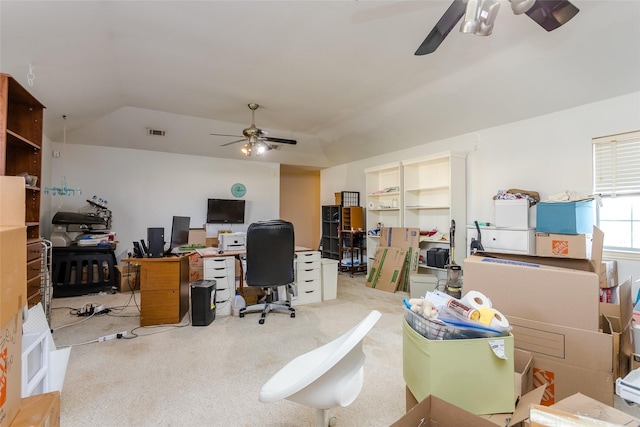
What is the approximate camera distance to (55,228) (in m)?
4.31

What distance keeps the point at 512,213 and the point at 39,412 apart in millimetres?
4245

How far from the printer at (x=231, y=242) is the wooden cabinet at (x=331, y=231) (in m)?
2.79

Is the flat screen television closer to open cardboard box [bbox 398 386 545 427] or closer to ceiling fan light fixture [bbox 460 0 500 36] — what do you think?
ceiling fan light fixture [bbox 460 0 500 36]

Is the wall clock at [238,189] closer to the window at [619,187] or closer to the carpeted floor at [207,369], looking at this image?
the carpeted floor at [207,369]

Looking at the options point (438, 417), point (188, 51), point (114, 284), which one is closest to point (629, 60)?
point (438, 417)

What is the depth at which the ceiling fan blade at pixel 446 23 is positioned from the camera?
5.23 feet

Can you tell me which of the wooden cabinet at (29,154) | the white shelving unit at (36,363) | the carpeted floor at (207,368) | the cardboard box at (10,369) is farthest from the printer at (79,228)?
the cardboard box at (10,369)

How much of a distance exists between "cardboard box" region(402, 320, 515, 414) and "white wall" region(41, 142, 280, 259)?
5598 millimetres

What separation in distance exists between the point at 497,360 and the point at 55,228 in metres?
5.76

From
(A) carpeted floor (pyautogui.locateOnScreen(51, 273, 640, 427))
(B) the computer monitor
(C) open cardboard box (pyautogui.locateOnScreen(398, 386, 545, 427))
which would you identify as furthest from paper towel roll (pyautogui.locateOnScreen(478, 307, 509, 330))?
(B) the computer monitor

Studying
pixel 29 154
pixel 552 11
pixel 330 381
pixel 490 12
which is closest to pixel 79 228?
pixel 29 154

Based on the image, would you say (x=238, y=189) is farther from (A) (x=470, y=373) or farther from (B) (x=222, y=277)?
(A) (x=470, y=373)

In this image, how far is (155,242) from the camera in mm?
3195

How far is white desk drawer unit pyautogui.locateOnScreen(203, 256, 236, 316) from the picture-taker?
3356mm
